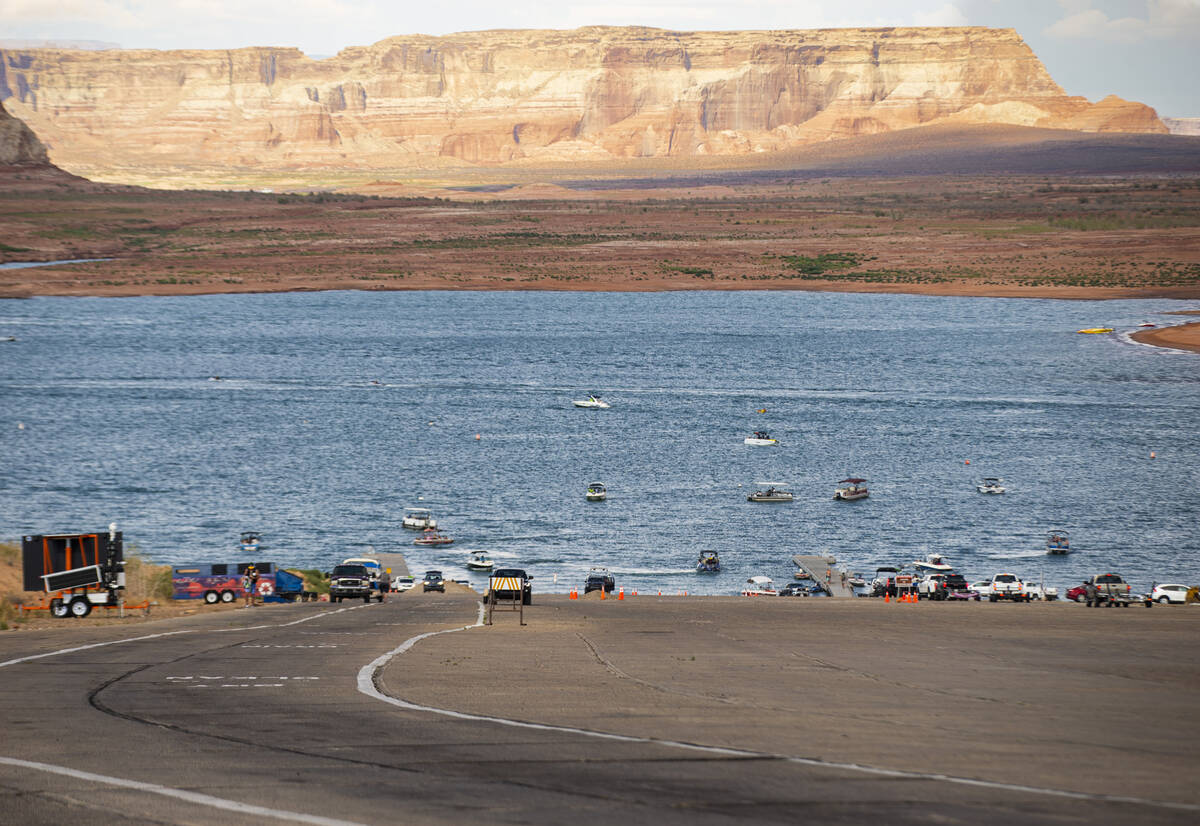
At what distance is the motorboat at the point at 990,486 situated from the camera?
77.8 m

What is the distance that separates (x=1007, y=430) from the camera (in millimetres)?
96875

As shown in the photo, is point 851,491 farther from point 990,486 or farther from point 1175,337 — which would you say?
A: point 1175,337

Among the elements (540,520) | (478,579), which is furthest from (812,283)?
(478,579)

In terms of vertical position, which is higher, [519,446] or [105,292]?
[105,292]

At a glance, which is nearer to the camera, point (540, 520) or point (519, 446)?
point (540, 520)

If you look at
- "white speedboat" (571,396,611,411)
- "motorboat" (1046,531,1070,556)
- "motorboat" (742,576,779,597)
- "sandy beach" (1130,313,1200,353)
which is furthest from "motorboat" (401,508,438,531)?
"sandy beach" (1130,313,1200,353)

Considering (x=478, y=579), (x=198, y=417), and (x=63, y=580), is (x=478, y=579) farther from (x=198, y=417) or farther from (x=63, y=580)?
(x=198, y=417)

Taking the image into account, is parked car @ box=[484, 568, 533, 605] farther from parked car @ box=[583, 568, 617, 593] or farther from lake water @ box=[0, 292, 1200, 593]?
lake water @ box=[0, 292, 1200, 593]

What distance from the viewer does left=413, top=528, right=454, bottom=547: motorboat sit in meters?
66.8

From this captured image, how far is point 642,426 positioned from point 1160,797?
82942 millimetres

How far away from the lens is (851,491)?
76.6 meters

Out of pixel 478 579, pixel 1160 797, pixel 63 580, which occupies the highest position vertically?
pixel 1160 797

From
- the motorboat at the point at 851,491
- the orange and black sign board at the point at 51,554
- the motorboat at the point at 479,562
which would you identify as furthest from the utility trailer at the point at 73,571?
the motorboat at the point at 851,491

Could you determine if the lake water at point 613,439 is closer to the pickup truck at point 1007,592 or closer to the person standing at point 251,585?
the pickup truck at point 1007,592
